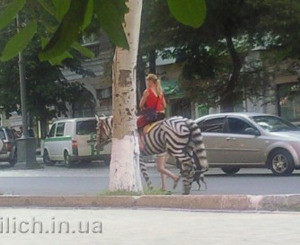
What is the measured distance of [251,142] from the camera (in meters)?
18.4

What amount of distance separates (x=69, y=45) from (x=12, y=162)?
95.4 feet

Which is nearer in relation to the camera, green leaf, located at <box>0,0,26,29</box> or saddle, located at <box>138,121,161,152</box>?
green leaf, located at <box>0,0,26,29</box>

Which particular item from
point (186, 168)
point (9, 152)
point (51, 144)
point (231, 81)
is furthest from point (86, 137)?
point (186, 168)

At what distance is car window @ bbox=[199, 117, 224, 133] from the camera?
63.0 ft

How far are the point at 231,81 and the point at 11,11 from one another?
24099mm

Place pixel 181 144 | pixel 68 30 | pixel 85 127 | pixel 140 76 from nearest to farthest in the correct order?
pixel 68 30 → pixel 181 144 → pixel 85 127 → pixel 140 76

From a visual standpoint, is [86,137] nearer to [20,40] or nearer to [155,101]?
[155,101]

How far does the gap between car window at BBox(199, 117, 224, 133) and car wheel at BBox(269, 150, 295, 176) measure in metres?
1.75

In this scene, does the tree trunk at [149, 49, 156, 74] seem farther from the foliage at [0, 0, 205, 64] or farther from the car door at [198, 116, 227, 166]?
the foliage at [0, 0, 205, 64]

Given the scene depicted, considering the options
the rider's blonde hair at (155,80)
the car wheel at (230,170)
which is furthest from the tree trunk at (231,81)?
the rider's blonde hair at (155,80)

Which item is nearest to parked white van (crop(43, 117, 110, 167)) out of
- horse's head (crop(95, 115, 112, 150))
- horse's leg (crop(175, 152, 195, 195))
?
horse's head (crop(95, 115, 112, 150))

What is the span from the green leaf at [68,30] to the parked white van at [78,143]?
80.1ft

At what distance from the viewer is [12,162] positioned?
101ft

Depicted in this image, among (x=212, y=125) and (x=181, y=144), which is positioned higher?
(x=212, y=125)
